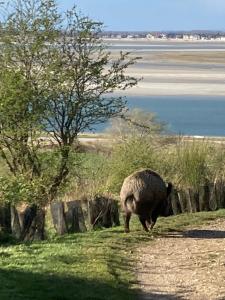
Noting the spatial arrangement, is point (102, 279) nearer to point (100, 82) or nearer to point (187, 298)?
point (187, 298)

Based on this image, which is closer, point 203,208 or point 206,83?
point 203,208

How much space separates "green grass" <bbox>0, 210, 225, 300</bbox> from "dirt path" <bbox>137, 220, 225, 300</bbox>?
0.23m

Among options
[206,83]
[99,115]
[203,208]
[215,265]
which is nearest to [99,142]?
[99,115]

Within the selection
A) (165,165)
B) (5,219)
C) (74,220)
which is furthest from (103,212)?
(165,165)

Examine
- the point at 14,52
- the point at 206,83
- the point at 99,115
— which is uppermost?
the point at 14,52

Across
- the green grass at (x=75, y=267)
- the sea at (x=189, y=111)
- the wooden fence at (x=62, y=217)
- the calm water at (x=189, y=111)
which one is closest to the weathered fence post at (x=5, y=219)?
the wooden fence at (x=62, y=217)

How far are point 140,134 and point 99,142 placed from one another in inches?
306

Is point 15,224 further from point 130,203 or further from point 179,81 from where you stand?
point 179,81

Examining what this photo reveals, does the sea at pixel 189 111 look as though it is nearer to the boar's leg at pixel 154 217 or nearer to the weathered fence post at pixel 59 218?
the weathered fence post at pixel 59 218

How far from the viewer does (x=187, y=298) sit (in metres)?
10.5

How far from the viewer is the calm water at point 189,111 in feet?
147

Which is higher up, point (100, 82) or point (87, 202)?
point (100, 82)

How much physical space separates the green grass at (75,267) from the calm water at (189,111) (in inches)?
1019

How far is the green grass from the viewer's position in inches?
408
